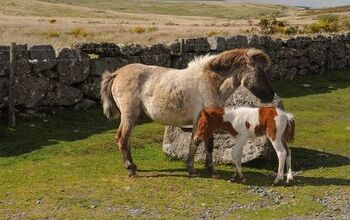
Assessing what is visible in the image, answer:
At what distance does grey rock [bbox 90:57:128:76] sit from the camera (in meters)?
20.0

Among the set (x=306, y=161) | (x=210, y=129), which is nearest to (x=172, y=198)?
(x=210, y=129)

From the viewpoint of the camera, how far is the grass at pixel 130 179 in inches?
406

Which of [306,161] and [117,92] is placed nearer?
[117,92]

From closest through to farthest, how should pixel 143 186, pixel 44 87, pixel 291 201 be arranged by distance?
pixel 291 201, pixel 143 186, pixel 44 87

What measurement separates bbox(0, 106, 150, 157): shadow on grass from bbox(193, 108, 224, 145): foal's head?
16.8ft

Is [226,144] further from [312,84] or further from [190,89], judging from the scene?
[312,84]

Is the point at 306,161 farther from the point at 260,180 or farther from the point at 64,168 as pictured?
the point at 64,168

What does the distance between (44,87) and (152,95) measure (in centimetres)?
682

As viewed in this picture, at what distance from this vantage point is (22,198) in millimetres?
11000

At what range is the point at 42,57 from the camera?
18.3m

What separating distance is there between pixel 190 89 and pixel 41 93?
749 centimetres

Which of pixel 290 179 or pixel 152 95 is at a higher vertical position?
pixel 152 95

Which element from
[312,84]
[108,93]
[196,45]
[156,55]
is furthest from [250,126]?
[312,84]

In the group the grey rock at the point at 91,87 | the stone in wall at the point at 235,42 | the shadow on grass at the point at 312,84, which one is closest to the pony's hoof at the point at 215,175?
the grey rock at the point at 91,87
